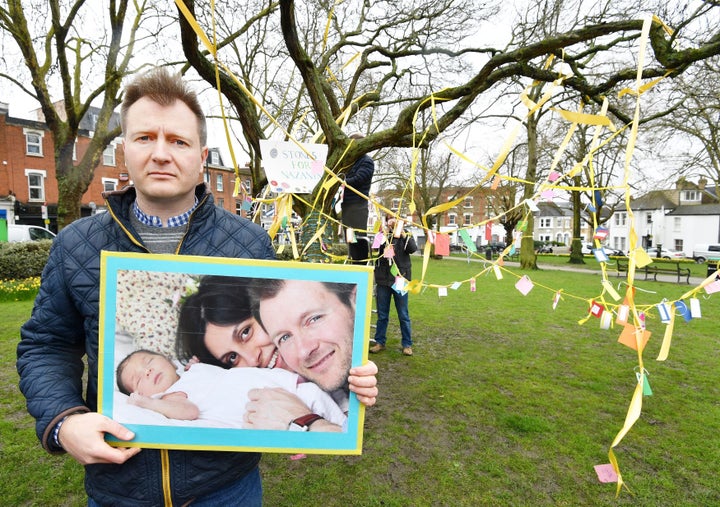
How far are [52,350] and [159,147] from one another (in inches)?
28.9

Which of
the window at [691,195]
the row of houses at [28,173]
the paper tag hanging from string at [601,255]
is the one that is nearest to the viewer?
the paper tag hanging from string at [601,255]

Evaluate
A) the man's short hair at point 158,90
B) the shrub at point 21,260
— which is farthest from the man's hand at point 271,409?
the shrub at point 21,260

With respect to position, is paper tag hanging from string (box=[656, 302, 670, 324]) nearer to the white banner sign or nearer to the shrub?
the white banner sign

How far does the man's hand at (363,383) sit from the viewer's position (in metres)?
1.18

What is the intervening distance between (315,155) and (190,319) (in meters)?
1.90

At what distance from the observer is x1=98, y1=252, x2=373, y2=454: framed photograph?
43.8 inches

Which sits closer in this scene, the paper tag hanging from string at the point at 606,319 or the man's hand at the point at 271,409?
the man's hand at the point at 271,409

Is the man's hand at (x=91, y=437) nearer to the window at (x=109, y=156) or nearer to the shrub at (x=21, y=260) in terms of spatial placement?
the shrub at (x=21, y=260)

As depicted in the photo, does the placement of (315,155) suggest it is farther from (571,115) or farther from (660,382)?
(660,382)

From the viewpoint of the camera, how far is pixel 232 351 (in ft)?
3.82

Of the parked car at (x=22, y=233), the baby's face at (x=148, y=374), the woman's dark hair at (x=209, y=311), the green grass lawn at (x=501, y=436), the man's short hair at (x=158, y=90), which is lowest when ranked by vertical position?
the green grass lawn at (x=501, y=436)

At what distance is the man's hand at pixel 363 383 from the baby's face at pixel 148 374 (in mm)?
517

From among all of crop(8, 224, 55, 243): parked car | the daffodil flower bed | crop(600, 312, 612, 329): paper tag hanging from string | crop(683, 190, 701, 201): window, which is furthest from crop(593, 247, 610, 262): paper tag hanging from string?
crop(683, 190, 701, 201): window

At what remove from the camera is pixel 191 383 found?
116cm
